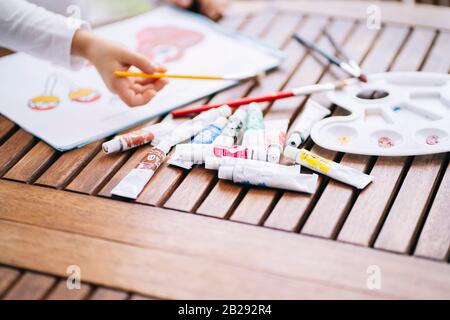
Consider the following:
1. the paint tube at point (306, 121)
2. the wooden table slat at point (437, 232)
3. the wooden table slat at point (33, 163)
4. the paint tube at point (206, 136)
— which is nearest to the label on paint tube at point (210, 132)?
the paint tube at point (206, 136)

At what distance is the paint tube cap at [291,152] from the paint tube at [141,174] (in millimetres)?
165

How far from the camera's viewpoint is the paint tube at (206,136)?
0.77m

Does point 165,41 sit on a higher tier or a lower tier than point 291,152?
higher

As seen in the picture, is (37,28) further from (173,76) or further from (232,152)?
(232,152)

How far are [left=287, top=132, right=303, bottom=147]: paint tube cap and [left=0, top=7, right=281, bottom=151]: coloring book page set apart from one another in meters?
0.20

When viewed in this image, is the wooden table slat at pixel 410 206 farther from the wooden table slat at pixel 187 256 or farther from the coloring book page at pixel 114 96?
the coloring book page at pixel 114 96

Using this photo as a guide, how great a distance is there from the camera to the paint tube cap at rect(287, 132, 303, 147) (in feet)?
2.60

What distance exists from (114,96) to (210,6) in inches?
13.4

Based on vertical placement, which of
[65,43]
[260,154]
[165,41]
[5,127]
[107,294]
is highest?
[165,41]


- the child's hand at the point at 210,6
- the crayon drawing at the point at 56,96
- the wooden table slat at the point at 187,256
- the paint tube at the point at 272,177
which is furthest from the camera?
the child's hand at the point at 210,6

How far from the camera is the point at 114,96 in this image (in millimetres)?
941

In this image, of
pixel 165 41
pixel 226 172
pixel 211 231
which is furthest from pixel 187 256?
pixel 165 41

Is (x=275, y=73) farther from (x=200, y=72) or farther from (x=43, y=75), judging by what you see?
(x=43, y=75)
